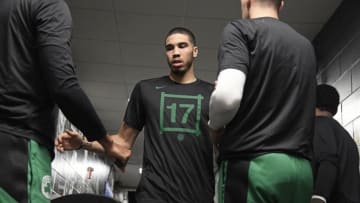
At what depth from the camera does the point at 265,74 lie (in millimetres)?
1675

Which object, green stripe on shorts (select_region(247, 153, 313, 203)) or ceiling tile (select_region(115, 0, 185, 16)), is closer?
green stripe on shorts (select_region(247, 153, 313, 203))

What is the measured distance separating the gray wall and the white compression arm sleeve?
92.3 inches

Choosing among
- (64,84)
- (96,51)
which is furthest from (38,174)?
(96,51)

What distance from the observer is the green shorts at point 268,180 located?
5.05 feet

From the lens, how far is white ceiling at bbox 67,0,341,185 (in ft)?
14.4

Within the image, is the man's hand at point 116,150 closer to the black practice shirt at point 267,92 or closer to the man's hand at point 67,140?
the man's hand at point 67,140

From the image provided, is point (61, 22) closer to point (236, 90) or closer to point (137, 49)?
point (236, 90)

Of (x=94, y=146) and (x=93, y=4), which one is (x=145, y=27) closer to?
(x=93, y=4)

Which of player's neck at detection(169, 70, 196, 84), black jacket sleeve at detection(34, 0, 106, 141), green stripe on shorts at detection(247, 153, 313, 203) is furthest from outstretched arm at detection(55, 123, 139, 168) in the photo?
green stripe on shorts at detection(247, 153, 313, 203)

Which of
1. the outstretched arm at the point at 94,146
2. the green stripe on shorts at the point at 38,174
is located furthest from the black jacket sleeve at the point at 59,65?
the outstretched arm at the point at 94,146

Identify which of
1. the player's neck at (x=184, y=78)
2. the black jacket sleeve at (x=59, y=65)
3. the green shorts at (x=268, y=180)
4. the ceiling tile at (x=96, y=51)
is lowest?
the ceiling tile at (x=96, y=51)

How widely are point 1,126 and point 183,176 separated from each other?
0.99m

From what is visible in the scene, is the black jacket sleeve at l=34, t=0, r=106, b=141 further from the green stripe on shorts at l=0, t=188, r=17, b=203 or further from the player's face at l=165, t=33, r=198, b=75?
the player's face at l=165, t=33, r=198, b=75

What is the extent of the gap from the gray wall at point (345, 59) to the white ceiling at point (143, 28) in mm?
165
